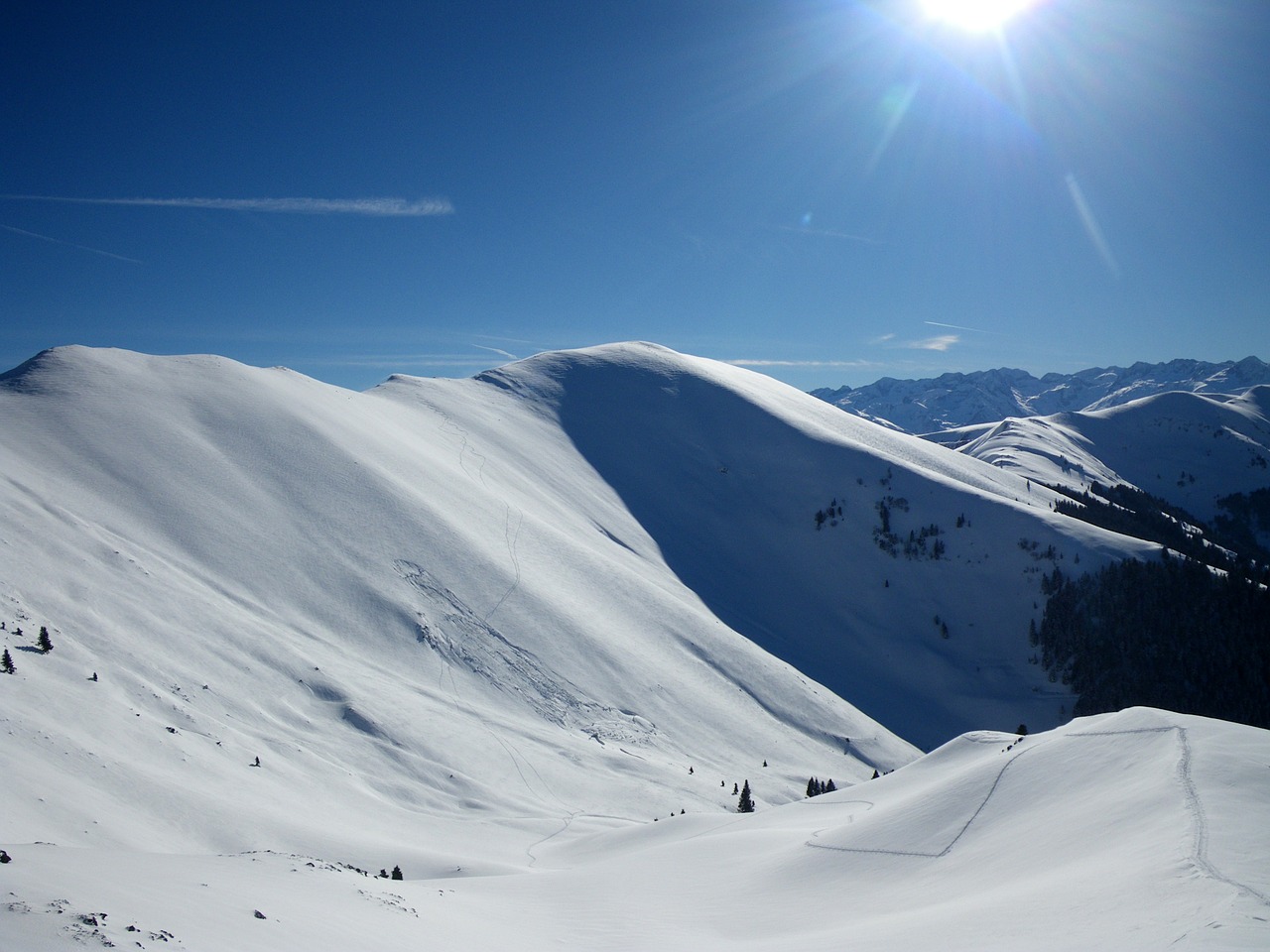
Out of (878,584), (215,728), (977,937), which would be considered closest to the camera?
(977,937)

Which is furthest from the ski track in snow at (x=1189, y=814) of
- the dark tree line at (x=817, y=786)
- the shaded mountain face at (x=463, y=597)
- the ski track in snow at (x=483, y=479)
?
the ski track in snow at (x=483, y=479)

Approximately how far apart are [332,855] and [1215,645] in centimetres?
11285

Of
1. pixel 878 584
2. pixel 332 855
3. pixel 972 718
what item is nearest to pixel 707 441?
pixel 878 584

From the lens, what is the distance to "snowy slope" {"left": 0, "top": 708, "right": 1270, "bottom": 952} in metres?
9.12

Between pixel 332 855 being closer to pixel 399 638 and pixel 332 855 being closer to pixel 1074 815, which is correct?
pixel 1074 815

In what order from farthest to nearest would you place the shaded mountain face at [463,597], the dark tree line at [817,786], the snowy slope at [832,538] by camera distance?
the snowy slope at [832,538] < the dark tree line at [817,786] < the shaded mountain face at [463,597]

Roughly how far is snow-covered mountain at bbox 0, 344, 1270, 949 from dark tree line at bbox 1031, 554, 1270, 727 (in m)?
4.51

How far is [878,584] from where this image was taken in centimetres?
10781

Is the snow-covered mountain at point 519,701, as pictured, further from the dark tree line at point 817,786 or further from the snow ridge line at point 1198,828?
the dark tree line at point 817,786

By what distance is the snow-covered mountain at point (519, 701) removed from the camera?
12.5 m

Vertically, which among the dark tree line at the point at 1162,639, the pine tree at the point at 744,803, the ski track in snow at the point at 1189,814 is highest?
the ski track in snow at the point at 1189,814

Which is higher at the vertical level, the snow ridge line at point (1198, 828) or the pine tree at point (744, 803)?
the snow ridge line at point (1198, 828)

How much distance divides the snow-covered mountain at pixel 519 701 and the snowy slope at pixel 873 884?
4.4 inches

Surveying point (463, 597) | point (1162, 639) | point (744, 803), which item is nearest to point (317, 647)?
point (463, 597)
